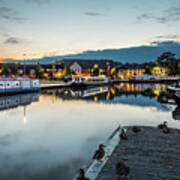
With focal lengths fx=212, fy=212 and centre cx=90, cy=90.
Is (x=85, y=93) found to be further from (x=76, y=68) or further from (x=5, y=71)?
(x=76, y=68)

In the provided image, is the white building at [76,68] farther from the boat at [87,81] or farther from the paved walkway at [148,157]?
the paved walkway at [148,157]

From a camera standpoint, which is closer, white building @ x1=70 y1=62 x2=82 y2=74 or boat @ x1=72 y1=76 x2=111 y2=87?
boat @ x1=72 y1=76 x2=111 y2=87

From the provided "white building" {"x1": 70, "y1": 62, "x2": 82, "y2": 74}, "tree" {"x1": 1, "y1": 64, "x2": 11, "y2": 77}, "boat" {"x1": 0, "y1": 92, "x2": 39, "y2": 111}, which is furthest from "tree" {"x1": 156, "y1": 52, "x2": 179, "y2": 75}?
"boat" {"x1": 0, "y1": 92, "x2": 39, "y2": 111}

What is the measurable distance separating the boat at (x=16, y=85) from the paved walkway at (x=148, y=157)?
4288cm

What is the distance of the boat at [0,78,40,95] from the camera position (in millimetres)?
50603

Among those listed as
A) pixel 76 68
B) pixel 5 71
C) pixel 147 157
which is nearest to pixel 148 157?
pixel 147 157

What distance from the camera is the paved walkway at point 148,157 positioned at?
8336mm

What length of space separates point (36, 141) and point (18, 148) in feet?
7.00

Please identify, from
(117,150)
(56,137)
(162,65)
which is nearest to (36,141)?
(56,137)

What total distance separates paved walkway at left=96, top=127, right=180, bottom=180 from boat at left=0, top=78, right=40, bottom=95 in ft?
141

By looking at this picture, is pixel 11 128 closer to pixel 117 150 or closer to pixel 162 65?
pixel 117 150

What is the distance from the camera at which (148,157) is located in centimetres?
1019

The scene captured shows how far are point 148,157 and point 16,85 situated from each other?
4986cm

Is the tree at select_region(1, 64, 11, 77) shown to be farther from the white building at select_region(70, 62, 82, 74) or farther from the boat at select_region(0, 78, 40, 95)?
the boat at select_region(0, 78, 40, 95)
